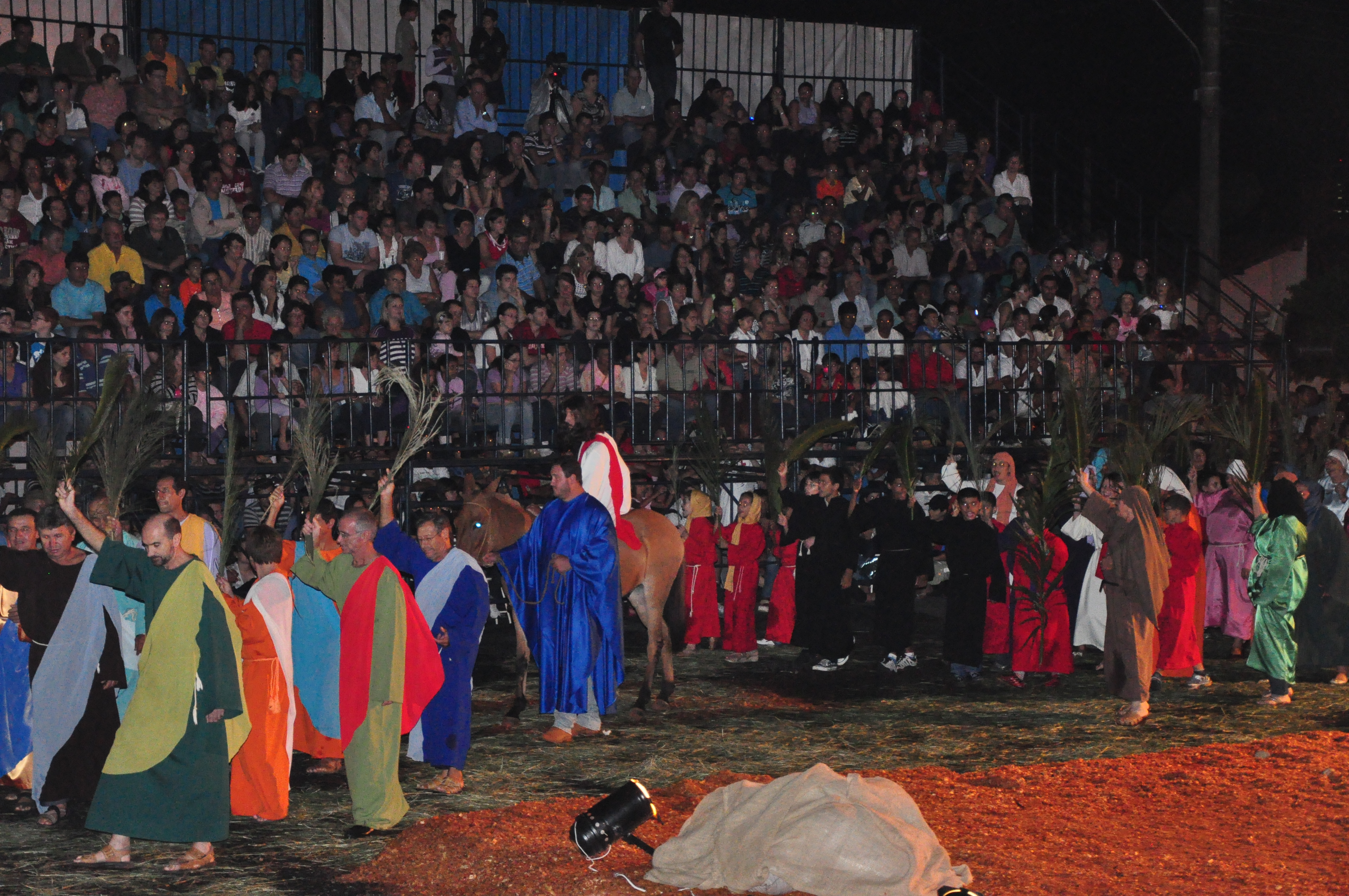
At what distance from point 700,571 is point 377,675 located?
5.42m

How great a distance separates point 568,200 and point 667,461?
5.11 m

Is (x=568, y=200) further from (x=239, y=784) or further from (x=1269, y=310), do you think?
(x=239, y=784)

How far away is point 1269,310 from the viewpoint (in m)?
20.1

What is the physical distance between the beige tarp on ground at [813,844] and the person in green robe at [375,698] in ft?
4.85

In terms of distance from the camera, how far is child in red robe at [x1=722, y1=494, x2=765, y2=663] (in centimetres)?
1247

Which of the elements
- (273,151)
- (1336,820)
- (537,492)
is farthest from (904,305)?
(1336,820)

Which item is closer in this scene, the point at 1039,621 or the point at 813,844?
the point at 813,844

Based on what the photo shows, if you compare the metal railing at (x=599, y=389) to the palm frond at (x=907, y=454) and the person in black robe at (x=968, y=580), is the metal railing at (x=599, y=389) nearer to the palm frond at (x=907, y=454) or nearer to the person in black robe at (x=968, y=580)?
the palm frond at (x=907, y=454)

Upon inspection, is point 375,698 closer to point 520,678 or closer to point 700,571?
point 520,678

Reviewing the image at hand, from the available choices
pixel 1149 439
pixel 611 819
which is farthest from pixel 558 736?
pixel 1149 439

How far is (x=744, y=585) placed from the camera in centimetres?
1250

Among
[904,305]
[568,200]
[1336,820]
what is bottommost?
[1336,820]

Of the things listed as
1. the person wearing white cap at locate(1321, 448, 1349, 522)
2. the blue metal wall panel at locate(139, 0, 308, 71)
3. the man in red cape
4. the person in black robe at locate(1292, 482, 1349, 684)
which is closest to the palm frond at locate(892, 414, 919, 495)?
the person in black robe at locate(1292, 482, 1349, 684)

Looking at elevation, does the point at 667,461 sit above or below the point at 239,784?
above
